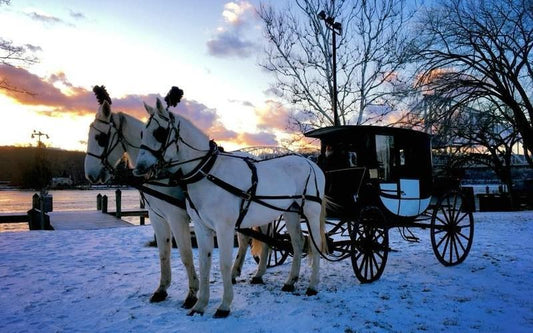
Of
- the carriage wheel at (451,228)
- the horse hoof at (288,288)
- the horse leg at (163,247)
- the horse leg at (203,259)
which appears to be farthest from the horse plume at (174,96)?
the carriage wheel at (451,228)

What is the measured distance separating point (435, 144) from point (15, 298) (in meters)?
15.4

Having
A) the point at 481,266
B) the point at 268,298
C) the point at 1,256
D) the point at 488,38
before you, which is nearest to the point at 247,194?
the point at 268,298

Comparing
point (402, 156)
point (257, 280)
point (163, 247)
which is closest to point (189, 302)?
point (163, 247)

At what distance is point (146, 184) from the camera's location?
489cm

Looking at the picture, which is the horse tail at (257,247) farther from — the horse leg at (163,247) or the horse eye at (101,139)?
the horse eye at (101,139)

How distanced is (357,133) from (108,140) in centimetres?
389

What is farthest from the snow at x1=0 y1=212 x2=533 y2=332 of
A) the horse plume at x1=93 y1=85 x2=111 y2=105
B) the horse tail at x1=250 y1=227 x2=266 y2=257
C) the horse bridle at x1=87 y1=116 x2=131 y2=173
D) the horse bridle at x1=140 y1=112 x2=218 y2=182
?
the horse plume at x1=93 y1=85 x2=111 y2=105

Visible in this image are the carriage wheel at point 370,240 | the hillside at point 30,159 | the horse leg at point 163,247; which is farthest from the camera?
the hillside at point 30,159

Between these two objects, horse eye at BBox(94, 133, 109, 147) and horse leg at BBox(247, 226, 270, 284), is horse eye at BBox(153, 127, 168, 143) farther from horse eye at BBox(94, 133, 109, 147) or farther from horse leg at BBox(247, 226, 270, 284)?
horse leg at BBox(247, 226, 270, 284)

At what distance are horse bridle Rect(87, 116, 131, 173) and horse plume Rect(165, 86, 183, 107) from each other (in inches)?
37.6

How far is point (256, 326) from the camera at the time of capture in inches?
157

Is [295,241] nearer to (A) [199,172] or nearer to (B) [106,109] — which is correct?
(A) [199,172]

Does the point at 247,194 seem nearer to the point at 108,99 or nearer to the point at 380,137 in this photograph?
the point at 108,99

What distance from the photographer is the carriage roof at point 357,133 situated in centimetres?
611
